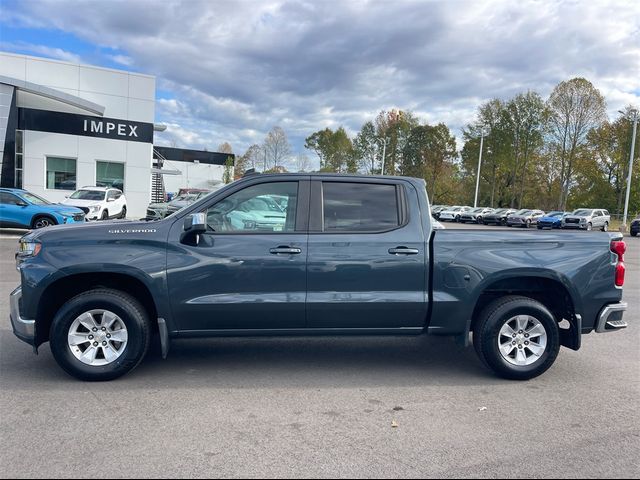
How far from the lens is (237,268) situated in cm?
450

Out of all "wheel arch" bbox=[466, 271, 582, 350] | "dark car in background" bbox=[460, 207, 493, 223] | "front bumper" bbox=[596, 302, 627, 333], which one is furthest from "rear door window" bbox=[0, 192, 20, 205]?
"dark car in background" bbox=[460, 207, 493, 223]

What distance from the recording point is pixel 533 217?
45.8 meters

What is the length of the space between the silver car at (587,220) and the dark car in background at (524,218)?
477 cm

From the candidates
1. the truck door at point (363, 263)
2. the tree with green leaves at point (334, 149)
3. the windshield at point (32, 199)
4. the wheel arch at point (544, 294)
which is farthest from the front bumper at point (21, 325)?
the tree with green leaves at point (334, 149)

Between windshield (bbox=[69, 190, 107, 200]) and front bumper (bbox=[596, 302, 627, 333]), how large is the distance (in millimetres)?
20213

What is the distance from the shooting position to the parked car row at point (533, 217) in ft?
128

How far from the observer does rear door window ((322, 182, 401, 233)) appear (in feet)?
15.5

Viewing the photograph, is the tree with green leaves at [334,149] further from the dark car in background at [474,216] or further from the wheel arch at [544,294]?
the wheel arch at [544,294]

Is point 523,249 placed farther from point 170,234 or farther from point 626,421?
point 170,234

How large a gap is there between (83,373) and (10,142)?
24.4 meters

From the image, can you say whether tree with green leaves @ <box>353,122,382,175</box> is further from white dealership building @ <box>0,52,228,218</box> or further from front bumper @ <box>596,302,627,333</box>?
front bumper @ <box>596,302,627,333</box>

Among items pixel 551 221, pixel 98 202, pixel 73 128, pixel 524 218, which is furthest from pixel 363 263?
pixel 524 218

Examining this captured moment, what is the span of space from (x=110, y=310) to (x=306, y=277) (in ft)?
5.71

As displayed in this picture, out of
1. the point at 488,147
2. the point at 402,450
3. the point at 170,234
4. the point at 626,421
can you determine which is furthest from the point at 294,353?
the point at 488,147
